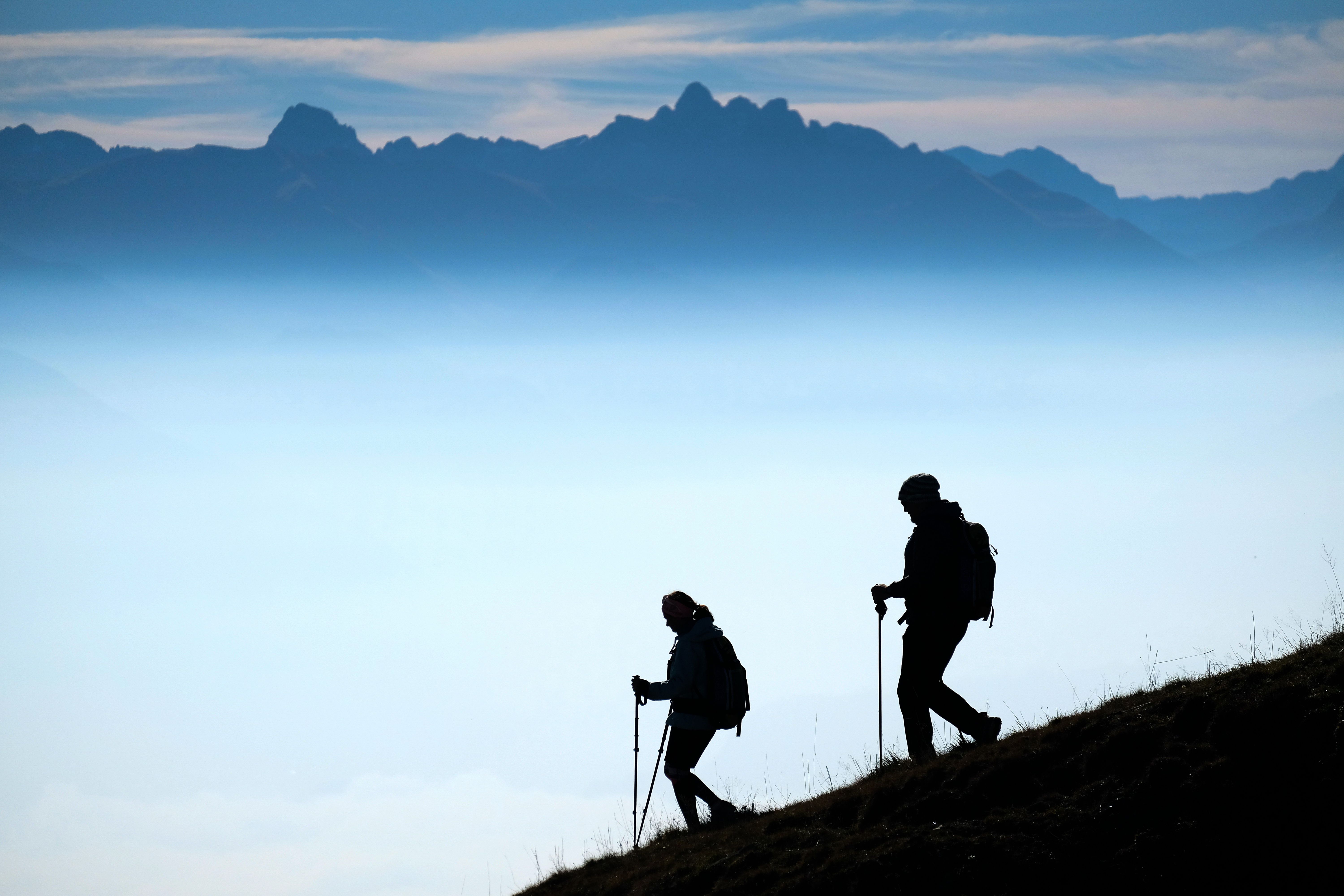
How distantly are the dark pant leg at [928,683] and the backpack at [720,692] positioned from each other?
136 cm

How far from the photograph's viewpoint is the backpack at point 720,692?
36.4 feet

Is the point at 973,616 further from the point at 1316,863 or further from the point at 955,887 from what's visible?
the point at 1316,863

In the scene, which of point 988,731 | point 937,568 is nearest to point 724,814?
point 988,731

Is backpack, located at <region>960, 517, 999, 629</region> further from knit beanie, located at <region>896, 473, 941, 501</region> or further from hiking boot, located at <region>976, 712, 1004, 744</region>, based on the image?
hiking boot, located at <region>976, 712, 1004, 744</region>

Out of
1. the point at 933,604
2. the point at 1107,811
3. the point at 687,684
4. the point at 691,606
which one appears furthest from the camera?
the point at 691,606

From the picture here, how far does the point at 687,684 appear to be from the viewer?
1108 centimetres

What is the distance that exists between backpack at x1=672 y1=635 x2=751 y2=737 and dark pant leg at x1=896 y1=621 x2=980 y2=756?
1356 millimetres

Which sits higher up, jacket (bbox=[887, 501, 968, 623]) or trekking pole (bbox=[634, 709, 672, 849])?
jacket (bbox=[887, 501, 968, 623])

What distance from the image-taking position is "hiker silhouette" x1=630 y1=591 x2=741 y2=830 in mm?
11086

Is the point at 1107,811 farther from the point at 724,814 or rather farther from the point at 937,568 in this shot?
the point at 724,814

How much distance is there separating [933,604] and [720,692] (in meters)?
1.93

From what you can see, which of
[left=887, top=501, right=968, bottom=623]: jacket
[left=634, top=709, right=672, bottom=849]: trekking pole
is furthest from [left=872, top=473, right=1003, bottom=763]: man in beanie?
[left=634, top=709, right=672, bottom=849]: trekking pole

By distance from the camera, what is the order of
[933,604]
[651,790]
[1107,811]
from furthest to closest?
[651,790], [933,604], [1107,811]

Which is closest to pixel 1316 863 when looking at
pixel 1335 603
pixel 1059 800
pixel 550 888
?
pixel 1059 800
